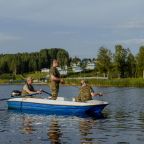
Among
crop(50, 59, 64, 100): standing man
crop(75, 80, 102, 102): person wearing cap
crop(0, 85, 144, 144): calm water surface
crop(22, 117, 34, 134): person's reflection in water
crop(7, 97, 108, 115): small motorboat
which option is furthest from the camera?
crop(50, 59, 64, 100): standing man

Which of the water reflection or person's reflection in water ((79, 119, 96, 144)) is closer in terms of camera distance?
person's reflection in water ((79, 119, 96, 144))

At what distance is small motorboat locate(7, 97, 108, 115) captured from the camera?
29094mm

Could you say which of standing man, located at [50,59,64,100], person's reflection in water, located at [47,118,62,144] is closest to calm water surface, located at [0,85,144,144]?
person's reflection in water, located at [47,118,62,144]

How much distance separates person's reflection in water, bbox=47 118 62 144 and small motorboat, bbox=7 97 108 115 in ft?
14.5

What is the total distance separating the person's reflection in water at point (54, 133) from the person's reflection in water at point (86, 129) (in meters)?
1.00

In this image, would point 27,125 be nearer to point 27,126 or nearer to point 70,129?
point 27,126

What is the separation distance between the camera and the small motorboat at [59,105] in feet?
95.5

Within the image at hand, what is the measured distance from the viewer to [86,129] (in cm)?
2202

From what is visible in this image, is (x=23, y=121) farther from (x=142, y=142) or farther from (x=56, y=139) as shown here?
(x=142, y=142)

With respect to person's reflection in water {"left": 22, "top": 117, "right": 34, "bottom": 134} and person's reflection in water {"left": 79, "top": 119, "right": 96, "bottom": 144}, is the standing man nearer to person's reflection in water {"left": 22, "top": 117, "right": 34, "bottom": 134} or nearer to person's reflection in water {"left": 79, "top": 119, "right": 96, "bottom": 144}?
person's reflection in water {"left": 22, "top": 117, "right": 34, "bottom": 134}

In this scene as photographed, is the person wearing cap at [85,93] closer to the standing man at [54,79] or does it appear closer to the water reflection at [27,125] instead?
the standing man at [54,79]

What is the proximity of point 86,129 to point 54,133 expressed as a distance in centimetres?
200

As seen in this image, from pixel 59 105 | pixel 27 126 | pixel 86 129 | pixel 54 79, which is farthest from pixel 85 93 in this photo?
pixel 86 129

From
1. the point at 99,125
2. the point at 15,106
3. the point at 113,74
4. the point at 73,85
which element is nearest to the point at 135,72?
the point at 113,74
